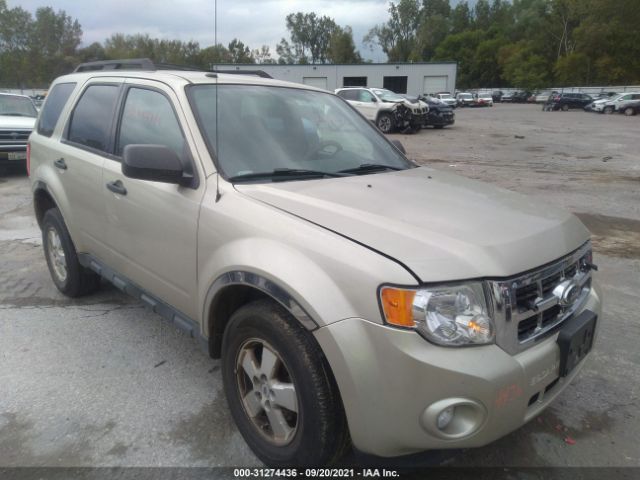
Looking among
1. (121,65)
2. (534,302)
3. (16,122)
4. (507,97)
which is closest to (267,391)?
(534,302)

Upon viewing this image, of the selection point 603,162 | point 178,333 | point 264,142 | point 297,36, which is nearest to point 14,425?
point 178,333

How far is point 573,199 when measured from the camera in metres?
8.80

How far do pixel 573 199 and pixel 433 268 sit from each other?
7.95 meters

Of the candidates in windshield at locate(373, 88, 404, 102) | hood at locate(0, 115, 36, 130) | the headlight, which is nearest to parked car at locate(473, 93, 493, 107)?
windshield at locate(373, 88, 404, 102)

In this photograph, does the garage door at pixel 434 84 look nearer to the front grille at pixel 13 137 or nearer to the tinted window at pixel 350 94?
the tinted window at pixel 350 94

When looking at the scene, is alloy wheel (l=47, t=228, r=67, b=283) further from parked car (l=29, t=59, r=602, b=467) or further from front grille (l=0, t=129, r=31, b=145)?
front grille (l=0, t=129, r=31, b=145)

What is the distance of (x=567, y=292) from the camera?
7.41 feet

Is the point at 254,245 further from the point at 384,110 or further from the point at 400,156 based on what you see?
the point at 384,110

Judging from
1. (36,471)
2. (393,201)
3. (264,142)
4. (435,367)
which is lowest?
(36,471)

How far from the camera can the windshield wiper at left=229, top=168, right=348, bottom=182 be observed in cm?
273

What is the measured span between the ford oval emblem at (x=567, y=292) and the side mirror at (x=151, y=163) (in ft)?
6.29

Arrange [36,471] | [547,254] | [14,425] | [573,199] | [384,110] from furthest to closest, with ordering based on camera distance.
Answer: [384,110] → [573,199] → [14,425] → [36,471] → [547,254]

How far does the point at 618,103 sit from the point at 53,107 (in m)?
43.0

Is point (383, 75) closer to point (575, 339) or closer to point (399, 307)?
point (575, 339)
